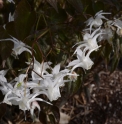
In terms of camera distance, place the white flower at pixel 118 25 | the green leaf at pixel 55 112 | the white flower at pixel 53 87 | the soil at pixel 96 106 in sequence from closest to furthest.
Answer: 1. the white flower at pixel 53 87
2. the white flower at pixel 118 25
3. the green leaf at pixel 55 112
4. the soil at pixel 96 106

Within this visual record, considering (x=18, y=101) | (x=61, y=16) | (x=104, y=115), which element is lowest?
(x=104, y=115)

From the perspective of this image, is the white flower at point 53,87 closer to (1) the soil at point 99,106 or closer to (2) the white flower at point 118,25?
(2) the white flower at point 118,25

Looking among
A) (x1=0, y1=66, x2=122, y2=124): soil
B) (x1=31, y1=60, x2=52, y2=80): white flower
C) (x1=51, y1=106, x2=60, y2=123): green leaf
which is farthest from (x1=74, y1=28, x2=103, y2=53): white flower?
(x1=0, y1=66, x2=122, y2=124): soil

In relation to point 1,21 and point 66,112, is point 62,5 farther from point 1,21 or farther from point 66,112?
point 66,112

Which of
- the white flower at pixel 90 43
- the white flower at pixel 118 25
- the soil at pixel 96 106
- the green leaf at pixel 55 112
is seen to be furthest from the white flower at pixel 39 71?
the soil at pixel 96 106

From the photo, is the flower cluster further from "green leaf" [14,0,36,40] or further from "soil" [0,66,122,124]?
"soil" [0,66,122,124]

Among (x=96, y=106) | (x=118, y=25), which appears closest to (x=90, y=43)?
(x=118, y=25)

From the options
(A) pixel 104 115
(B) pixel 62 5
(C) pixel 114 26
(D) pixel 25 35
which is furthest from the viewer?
(A) pixel 104 115

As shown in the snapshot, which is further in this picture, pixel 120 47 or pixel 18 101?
pixel 120 47

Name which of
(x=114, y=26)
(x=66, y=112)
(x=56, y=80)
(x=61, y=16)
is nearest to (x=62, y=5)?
(x=61, y=16)
